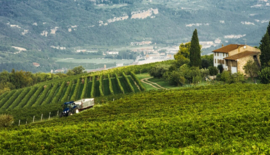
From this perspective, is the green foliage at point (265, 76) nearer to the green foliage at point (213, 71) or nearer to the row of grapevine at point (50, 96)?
the green foliage at point (213, 71)

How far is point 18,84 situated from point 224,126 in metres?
95.3

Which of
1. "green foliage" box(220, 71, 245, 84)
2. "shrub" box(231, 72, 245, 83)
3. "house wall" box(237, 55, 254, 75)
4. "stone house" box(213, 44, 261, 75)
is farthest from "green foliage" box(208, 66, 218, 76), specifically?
"shrub" box(231, 72, 245, 83)

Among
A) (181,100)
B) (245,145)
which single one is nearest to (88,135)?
(245,145)

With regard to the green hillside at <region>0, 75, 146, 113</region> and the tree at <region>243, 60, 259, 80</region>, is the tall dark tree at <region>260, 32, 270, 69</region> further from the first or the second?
the green hillside at <region>0, 75, 146, 113</region>

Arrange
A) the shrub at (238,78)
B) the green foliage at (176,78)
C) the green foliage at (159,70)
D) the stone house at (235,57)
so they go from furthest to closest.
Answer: the green foliage at (159,70), the stone house at (235,57), the green foliage at (176,78), the shrub at (238,78)

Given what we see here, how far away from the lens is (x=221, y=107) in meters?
25.5

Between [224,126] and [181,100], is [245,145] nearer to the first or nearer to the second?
[224,126]

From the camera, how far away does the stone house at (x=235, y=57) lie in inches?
2160

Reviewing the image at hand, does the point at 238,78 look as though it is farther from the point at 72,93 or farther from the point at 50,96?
the point at 50,96

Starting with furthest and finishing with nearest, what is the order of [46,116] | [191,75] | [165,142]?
[191,75] → [46,116] → [165,142]

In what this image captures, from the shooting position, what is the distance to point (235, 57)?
183 ft

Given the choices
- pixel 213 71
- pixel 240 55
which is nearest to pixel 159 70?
pixel 213 71

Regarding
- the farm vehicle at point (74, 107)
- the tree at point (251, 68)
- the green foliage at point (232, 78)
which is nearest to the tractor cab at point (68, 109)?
the farm vehicle at point (74, 107)

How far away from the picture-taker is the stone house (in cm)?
5488
